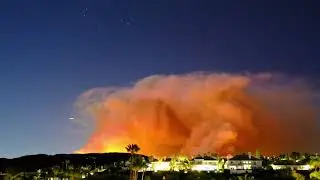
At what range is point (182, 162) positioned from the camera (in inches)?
7032

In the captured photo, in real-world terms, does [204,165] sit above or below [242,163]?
below

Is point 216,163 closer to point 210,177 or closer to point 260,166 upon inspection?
point 260,166

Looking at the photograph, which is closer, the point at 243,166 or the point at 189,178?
the point at 189,178

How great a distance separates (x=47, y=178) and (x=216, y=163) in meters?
59.9

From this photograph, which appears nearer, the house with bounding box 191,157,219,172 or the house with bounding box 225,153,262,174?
the house with bounding box 191,157,219,172

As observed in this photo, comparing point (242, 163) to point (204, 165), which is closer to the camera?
point (242, 163)

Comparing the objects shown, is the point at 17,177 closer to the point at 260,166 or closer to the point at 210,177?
the point at 210,177

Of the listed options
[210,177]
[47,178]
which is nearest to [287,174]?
[210,177]

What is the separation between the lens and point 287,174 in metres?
139

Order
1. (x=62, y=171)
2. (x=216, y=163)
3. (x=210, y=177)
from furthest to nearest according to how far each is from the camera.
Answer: (x=216, y=163), (x=62, y=171), (x=210, y=177)

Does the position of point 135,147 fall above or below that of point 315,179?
above

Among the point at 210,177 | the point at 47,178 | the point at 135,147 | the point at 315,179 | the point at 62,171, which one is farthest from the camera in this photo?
the point at 47,178

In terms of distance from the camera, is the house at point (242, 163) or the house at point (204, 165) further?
the house at point (242, 163)

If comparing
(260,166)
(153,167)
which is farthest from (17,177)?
(260,166)
